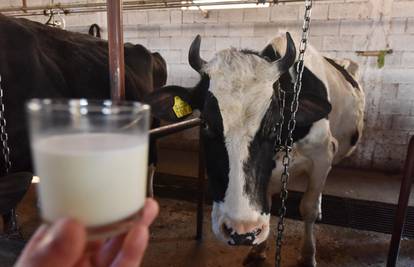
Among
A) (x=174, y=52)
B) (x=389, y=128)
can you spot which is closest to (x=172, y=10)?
(x=174, y=52)

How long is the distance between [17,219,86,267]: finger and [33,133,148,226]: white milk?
3cm

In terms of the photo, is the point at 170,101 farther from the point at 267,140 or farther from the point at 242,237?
the point at 242,237

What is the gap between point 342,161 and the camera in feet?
12.9

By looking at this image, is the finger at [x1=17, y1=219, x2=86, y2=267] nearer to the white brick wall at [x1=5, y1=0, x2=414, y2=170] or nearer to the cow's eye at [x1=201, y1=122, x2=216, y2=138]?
the cow's eye at [x1=201, y1=122, x2=216, y2=138]

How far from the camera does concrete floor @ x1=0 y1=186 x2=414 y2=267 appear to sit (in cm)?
215

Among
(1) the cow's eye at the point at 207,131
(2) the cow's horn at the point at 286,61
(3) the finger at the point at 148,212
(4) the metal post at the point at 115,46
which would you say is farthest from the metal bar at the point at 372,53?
(3) the finger at the point at 148,212

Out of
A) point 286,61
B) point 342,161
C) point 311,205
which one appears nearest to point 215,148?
point 286,61

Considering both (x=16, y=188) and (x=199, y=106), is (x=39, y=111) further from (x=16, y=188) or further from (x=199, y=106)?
(x=199, y=106)

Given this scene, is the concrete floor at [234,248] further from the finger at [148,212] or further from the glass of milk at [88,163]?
the glass of milk at [88,163]

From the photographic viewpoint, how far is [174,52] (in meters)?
4.50

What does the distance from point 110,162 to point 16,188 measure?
3.47 feet

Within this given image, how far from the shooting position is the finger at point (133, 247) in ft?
1.59

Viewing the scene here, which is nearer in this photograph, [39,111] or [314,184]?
[39,111]

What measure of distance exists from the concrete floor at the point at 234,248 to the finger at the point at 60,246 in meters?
1.86
